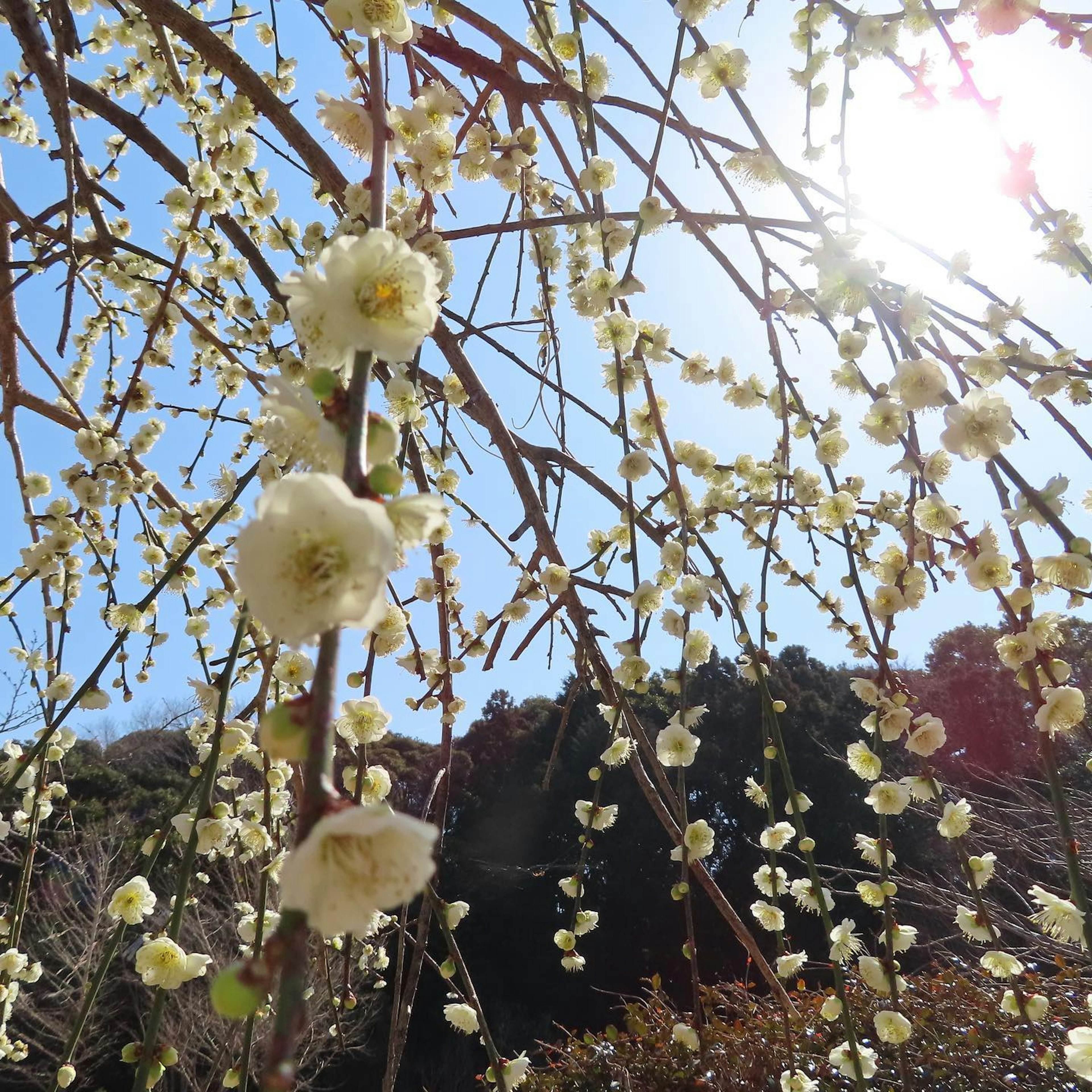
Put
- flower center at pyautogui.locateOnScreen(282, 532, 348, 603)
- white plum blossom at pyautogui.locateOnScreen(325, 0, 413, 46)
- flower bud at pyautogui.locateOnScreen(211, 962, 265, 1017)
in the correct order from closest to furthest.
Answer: flower bud at pyautogui.locateOnScreen(211, 962, 265, 1017)
flower center at pyautogui.locateOnScreen(282, 532, 348, 603)
white plum blossom at pyautogui.locateOnScreen(325, 0, 413, 46)

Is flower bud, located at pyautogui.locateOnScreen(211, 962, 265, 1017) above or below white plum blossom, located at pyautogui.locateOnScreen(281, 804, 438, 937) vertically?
below

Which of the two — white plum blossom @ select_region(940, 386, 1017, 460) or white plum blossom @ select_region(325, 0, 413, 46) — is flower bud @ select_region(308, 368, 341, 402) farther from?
white plum blossom @ select_region(940, 386, 1017, 460)

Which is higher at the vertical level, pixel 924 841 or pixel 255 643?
pixel 255 643

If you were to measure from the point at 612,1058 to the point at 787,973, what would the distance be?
362cm

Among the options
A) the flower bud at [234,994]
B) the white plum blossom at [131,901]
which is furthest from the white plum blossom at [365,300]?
the white plum blossom at [131,901]

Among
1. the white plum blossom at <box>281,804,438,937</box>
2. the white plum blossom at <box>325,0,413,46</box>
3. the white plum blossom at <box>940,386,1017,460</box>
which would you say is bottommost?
the white plum blossom at <box>281,804,438,937</box>

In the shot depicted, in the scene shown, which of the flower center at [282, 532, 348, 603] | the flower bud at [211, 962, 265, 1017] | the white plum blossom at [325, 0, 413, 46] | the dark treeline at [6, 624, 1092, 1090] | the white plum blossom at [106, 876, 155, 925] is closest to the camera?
the flower bud at [211, 962, 265, 1017]

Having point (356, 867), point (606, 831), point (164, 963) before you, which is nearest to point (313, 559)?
point (356, 867)

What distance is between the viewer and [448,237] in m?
1.67

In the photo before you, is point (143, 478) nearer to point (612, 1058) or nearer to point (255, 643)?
point (255, 643)

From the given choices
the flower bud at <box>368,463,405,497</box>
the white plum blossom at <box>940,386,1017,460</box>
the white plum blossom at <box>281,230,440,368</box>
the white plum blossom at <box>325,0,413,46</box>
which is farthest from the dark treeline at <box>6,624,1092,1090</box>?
the flower bud at <box>368,463,405,497</box>

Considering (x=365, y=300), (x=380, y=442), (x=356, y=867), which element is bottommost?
(x=356, y=867)

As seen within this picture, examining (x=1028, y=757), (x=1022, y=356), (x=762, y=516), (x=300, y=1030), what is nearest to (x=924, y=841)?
(x=1028, y=757)

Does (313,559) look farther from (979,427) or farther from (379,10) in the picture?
(979,427)
